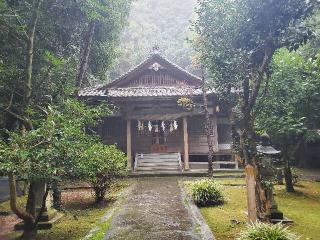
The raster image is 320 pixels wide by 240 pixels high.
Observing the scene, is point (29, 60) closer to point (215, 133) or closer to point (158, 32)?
point (215, 133)

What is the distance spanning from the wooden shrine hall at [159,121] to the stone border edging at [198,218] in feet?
29.1

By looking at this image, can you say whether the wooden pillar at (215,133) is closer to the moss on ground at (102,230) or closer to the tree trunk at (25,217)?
the moss on ground at (102,230)

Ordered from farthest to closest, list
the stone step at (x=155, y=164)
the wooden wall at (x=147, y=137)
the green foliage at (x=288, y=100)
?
the wooden wall at (x=147, y=137) → the stone step at (x=155, y=164) → the green foliage at (x=288, y=100)

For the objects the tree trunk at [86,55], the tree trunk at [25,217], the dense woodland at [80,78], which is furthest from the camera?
the tree trunk at [86,55]

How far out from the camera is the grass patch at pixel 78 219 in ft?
27.2

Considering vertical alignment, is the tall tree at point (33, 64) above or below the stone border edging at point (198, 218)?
above

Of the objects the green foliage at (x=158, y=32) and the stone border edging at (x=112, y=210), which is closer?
the stone border edging at (x=112, y=210)

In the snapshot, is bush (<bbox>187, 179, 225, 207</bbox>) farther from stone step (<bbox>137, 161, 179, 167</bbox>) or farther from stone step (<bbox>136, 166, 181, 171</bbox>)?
stone step (<bbox>137, 161, 179, 167</bbox>)

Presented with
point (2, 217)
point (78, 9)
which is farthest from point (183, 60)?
point (2, 217)

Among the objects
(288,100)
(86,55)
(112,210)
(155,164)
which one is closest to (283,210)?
(288,100)

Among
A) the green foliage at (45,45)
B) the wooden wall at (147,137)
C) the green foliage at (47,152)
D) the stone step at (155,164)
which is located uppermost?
the green foliage at (45,45)

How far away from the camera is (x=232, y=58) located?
8.02 meters

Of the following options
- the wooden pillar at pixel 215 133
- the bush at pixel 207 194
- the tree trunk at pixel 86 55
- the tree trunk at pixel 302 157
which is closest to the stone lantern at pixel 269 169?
the bush at pixel 207 194

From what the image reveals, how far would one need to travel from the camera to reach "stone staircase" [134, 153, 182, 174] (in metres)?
21.2
